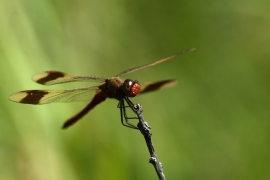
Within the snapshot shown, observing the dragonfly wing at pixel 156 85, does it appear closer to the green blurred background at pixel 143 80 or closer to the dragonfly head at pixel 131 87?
the dragonfly head at pixel 131 87

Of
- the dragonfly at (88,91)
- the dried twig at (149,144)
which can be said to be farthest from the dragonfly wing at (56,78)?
the dried twig at (149,144)

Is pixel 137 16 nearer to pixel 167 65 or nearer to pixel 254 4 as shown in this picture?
pixel 167 65

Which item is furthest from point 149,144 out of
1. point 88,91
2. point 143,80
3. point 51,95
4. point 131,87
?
point 143,80

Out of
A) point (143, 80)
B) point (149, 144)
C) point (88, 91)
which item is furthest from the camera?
point (143, 80)

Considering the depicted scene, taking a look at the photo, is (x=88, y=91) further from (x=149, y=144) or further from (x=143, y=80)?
(x=143, y=80)

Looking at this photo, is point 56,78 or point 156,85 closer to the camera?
point 56,78

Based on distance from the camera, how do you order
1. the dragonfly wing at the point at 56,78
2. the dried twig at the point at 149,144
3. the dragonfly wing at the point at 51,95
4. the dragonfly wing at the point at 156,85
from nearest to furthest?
the dried twig at the point at 149,144, the dragonfly wing at the point at 51,95, the dragonfly wing at the point at 56,78, the dragonfly wing at the point at 156,85

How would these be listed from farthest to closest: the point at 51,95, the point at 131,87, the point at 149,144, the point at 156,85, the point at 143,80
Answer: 1. the point at 143,80
2. the point at 156,85
3. the point at 51,95
4. the point at 131,87
5. the point at 149,144
